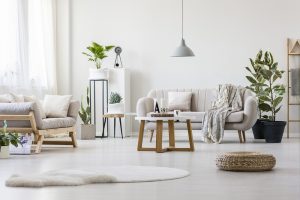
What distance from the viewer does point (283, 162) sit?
6453 millimetres

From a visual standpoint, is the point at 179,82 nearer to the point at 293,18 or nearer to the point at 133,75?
the point at 133,75

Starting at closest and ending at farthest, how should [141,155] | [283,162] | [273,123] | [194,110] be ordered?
[283,162]
[141,155]
[273,123]
[194,110]

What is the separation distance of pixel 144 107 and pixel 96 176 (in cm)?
517

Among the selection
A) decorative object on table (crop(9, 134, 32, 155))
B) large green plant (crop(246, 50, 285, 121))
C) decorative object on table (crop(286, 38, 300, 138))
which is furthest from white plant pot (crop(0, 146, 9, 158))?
decorative object on table (crop(286, 38, 300, 138))

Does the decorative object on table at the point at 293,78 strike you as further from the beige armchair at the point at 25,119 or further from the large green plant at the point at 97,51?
the beige armchair at the point at 25,119

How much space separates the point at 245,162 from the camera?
5.58 meters

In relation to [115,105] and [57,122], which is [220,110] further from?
[57,122]

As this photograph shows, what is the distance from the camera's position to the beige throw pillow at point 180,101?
10.4 m

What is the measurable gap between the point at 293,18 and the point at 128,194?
25.6 feet

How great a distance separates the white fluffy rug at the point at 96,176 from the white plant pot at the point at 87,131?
5.21 m

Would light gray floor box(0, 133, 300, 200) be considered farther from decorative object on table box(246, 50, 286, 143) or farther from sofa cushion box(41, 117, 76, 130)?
decorative object on table box(246, 50, 286, 143)

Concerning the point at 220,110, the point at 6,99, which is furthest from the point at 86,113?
the point at 6,99

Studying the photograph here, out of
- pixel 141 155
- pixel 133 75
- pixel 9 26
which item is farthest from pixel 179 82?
pixel 141 155

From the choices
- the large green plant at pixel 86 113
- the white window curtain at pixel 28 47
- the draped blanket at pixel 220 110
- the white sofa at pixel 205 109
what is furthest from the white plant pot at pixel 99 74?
the draped blanket at pixel 220 110
